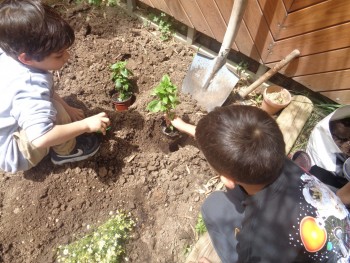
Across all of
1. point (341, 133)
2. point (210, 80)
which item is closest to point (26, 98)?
point (210, 80)

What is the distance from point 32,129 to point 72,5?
7.84 feet

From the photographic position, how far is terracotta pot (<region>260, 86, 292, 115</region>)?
8.94 feet

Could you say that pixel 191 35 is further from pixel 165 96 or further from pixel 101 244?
pixel 101 244

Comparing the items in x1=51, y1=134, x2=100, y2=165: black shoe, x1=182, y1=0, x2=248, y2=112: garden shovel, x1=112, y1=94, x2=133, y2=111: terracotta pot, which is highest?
x1=182, y1=0, x2=248, y2=112: garden shovel

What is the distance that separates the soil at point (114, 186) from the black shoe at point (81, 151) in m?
0.06

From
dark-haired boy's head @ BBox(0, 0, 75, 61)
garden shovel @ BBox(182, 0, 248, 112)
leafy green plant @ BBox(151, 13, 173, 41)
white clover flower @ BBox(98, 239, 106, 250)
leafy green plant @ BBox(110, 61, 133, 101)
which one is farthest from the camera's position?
leafy green plant @ BBox(151, 13, 173, 41)

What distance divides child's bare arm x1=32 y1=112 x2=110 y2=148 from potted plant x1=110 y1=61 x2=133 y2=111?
651 mm

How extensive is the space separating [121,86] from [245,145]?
68.2 inches

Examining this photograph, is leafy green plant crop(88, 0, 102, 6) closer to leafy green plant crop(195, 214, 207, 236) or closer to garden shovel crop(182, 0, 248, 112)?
garden shovel crop(182, 0, 248, 112)

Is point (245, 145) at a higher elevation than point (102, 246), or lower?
higher

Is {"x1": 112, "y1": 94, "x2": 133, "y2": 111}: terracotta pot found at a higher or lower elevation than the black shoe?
higher

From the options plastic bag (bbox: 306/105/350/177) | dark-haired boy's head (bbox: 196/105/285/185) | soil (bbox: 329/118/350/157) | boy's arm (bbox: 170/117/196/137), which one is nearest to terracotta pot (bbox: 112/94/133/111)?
boy's arm (bbox: 170/117/196/137)

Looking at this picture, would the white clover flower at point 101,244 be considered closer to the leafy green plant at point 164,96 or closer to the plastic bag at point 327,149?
the leafy green plant at point 164,96

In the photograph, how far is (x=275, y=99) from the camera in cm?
279
